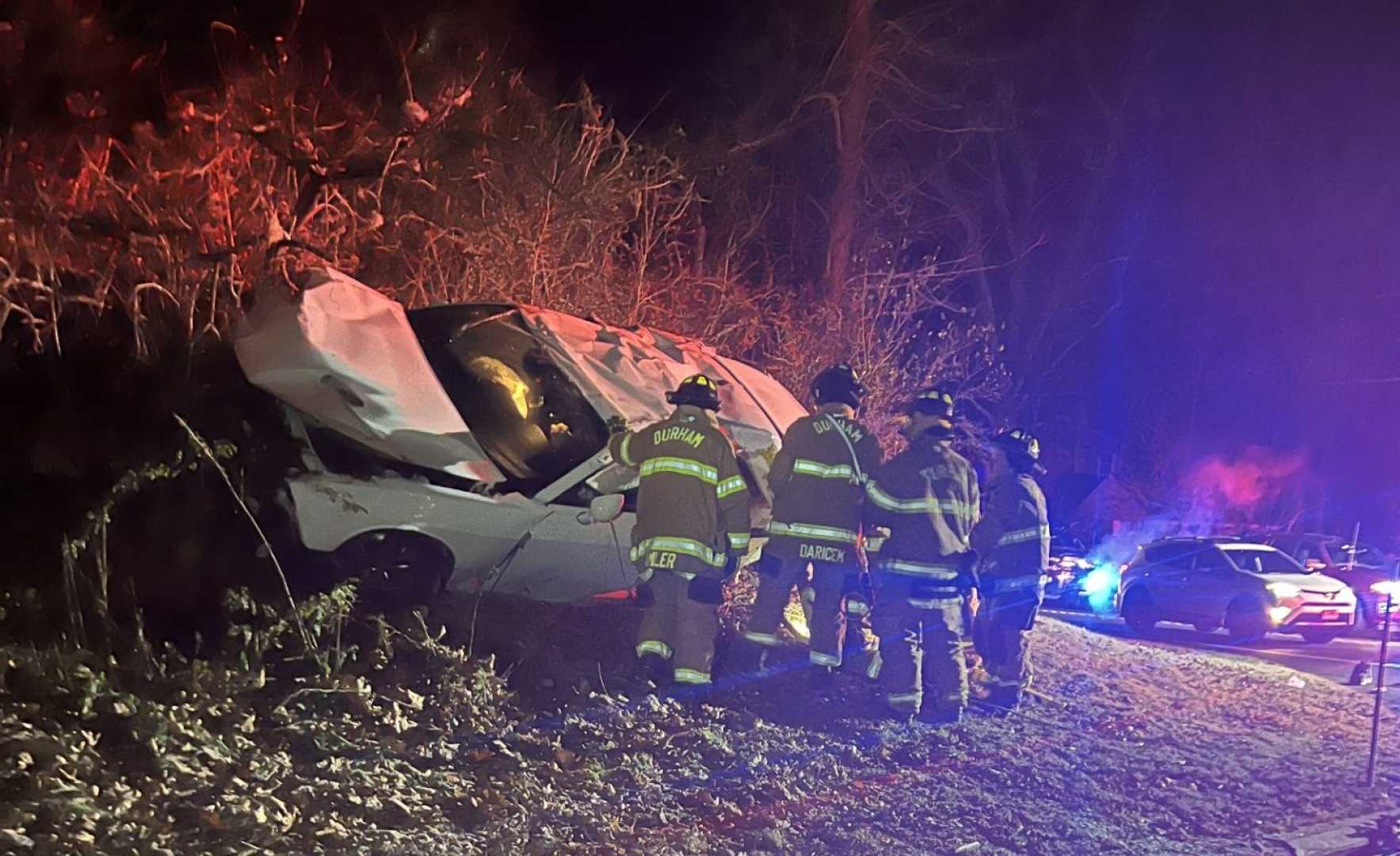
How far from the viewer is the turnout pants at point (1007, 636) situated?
6.05 metres

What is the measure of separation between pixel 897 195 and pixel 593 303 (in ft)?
20.3

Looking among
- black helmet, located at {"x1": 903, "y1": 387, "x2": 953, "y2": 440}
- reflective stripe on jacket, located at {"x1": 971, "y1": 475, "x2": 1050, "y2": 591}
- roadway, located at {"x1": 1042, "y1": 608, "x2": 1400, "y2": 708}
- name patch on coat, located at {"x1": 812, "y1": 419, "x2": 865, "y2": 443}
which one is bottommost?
roadway, located at {"x1": 1042, "y1": 608, "x2": 1400, "y2": 708}

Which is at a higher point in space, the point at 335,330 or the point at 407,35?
the point at 407,35

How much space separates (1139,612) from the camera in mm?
12727

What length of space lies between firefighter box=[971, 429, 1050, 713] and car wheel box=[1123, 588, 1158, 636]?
7.23m

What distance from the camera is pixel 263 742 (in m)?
3.69

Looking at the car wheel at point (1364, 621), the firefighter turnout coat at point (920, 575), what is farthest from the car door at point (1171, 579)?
the firefighter turnout coat at point (920, 575)

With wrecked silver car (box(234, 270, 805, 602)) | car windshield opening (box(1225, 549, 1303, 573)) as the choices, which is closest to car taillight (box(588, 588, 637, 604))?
wrecked silver car (box(234, 270, 805, 602))

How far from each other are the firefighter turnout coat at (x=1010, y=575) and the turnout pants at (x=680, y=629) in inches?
77.7

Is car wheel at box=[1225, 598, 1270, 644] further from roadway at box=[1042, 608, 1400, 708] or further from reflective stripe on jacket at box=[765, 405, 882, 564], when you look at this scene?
reflective stripe on jacket at box=[765, 405, 882, 564]

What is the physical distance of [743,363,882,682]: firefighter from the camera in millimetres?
5480

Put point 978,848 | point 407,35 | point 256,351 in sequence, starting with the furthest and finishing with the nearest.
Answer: point 407,35 < point 256,351 < point 978,848

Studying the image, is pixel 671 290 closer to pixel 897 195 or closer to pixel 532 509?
pixel 897 195

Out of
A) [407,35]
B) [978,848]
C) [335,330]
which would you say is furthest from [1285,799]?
[407,35]
